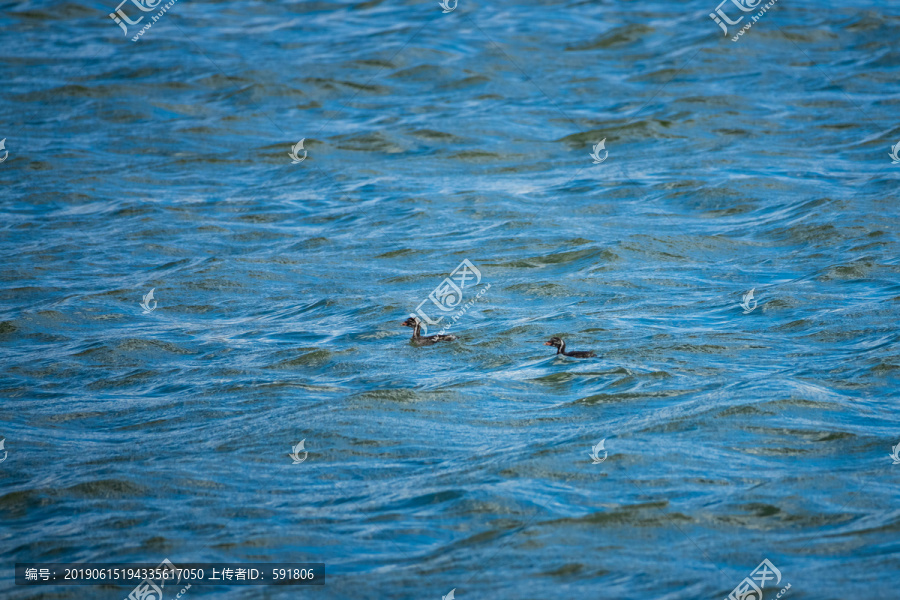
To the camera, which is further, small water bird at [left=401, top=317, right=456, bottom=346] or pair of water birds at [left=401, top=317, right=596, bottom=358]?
small water bird at [left=401, top=317, right=456, bottom=346]

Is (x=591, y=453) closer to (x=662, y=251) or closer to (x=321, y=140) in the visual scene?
(x=662, y=251)

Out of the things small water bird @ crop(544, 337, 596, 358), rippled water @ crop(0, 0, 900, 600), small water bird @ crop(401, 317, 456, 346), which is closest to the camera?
rippled water @ crop(0, 0, 900, 600)

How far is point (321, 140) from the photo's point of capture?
19.0m

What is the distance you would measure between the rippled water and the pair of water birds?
0.12 m

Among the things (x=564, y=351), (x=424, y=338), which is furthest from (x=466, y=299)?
(x=564, y=351)

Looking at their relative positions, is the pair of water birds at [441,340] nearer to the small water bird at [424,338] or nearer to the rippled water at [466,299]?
the small water bird at [424,338]

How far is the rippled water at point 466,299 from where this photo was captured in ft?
22.8

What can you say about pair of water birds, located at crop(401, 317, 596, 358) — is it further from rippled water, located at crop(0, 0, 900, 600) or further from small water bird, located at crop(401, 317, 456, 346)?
rippled water, located at crop(0, 0, 900, 600)

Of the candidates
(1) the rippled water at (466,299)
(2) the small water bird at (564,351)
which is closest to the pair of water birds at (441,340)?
(2) the small water bird at (564,351)

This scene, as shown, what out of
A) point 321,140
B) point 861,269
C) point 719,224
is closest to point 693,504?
point 861,269

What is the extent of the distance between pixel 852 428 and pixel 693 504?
210 centimetres

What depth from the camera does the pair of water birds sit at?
9.86 meters

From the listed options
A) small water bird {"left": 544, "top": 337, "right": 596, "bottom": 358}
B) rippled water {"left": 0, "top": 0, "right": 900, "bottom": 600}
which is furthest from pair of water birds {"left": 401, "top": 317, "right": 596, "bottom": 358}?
rippled water {"left": 0, "top": 0, "right": 900, "bottom": 600}

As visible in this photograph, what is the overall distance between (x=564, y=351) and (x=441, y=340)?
4.69 ft
